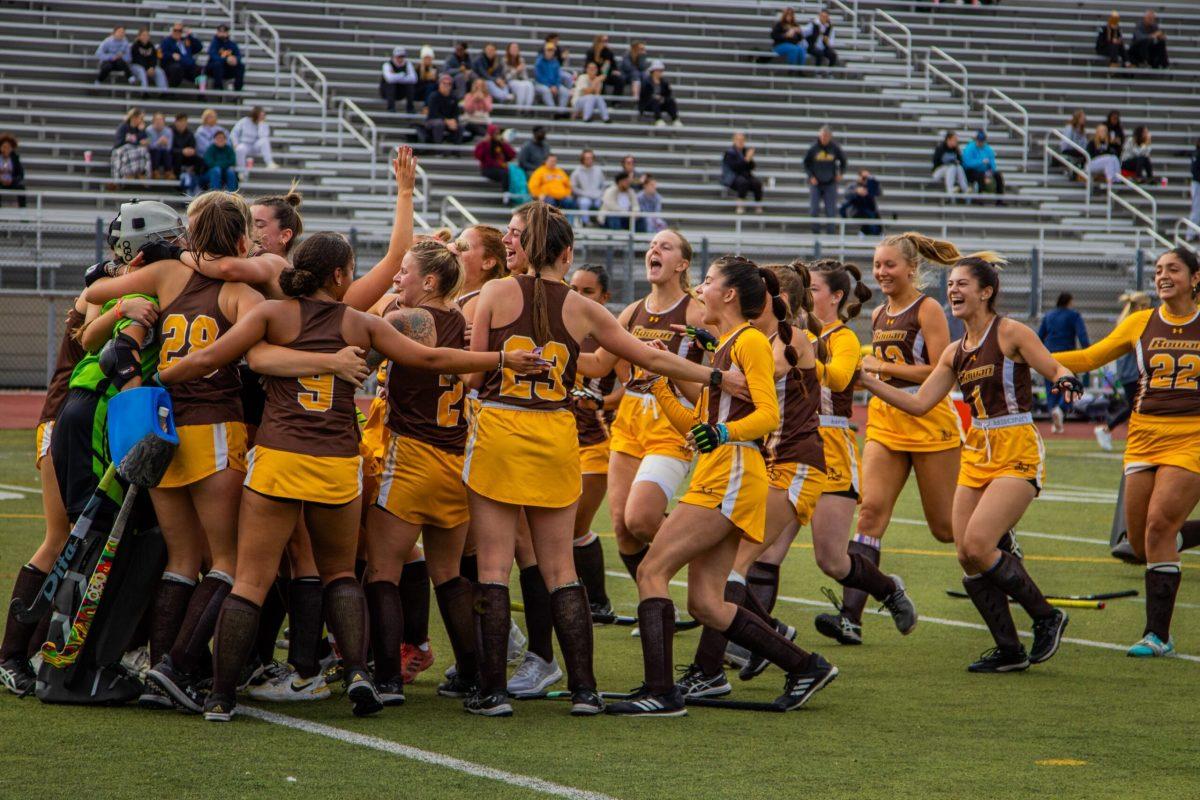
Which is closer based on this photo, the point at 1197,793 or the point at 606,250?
the point at 1197,793

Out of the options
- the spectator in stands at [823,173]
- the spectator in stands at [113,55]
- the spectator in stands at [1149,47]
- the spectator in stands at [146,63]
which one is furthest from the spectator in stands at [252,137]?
the spectator in stands at [1149,47]

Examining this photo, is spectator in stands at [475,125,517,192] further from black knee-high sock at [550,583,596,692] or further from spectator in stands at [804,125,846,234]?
black knee-high sock at [550,583,596,692]

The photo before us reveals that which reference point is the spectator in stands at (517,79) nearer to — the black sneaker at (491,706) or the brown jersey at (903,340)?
the brown jersey at (903,340)

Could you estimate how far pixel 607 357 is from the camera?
8.21 meters

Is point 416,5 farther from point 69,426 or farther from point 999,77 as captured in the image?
point 69,426

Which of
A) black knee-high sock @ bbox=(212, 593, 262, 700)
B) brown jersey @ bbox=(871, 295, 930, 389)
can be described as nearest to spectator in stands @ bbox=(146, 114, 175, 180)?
brown jersey @ bbox=(871, 295, 930, 389)

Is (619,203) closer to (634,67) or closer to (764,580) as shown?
(634,67)

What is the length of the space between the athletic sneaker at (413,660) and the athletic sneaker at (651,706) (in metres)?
1.07

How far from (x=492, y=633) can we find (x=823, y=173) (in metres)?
22.8

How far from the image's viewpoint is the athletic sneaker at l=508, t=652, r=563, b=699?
22.1 feet

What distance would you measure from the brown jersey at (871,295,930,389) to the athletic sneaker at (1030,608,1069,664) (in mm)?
1710

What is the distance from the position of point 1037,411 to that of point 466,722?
2018 cm

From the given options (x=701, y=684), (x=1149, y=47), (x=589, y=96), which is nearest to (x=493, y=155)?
(x=589, y=96)

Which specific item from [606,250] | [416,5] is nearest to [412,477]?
[606,250]
